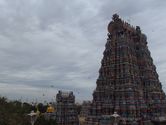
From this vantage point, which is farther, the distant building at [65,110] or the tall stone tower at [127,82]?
the distant building at [65,110]

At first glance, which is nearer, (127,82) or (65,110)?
(127,82)

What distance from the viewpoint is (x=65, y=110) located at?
8025 cm

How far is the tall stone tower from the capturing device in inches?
2371

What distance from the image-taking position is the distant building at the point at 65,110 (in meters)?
79.6

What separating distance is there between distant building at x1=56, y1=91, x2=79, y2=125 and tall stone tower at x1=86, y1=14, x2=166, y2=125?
15.1 meters

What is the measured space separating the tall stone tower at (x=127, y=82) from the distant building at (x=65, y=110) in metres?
15.1

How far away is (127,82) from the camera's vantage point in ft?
200

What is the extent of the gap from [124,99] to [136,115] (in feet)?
15.0

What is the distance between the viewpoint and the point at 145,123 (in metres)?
60.6

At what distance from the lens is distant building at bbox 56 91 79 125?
261 feet

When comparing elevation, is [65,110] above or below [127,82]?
below

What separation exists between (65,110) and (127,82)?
89.5ft

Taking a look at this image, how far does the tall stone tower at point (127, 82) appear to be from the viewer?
60219 millimetres

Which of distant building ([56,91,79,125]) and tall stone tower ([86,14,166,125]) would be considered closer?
tall stone tower ([86,14,166,125])
